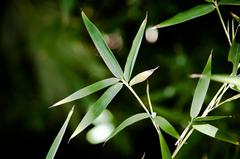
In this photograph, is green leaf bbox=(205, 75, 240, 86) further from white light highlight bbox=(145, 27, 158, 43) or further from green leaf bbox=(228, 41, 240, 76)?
white light highlight bbox=(145, 27, 158, 43)

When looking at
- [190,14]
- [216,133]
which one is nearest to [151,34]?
[190,14]

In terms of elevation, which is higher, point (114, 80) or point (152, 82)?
point (114, 80)

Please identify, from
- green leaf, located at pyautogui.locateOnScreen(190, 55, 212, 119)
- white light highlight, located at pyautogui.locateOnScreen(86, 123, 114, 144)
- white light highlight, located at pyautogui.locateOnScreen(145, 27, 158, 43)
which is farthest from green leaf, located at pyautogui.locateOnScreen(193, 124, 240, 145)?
white light highlight, located at pyautogui.locateOnScreen(86, 123, 114, 144)

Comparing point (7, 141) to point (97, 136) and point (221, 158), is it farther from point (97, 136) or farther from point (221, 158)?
point (221, 158)

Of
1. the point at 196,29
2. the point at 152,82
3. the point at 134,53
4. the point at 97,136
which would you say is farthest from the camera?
the point at 152,82

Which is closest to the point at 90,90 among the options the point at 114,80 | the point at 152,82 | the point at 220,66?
the point at 114,80

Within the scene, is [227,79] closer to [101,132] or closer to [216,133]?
[216,133]

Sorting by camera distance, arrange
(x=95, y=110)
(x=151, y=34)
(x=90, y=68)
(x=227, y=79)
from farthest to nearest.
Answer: (x=90, y=68), (x=151, y=34), (x=95, y=110), (x=227, y=79)
